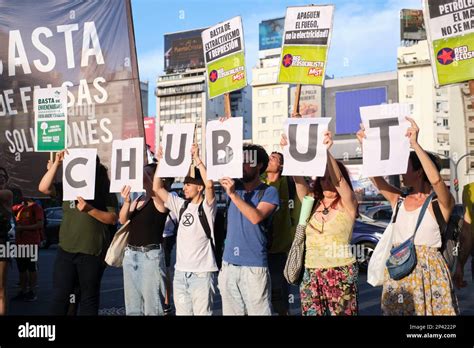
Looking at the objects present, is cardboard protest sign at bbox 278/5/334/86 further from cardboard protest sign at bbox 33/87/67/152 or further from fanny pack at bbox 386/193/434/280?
cardboard protest sign at bbox 33/87/67/152

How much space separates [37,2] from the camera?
5.88 m

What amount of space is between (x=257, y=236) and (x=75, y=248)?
154 cm

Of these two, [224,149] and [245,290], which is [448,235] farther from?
[224,149]

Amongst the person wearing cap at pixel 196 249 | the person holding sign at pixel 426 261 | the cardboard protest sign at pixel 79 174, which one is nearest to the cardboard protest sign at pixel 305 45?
the person wearing cap at pixel 196 249

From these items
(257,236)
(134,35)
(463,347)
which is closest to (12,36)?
(134,35)

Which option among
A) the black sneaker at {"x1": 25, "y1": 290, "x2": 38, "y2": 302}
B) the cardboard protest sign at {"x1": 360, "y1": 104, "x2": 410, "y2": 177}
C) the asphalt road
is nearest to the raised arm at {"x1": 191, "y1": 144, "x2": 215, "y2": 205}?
the cardboard protest sign at {"x1": 360, "y1": 104, "x2": 410, "y2": 177}

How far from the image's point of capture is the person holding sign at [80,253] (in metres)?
4.85

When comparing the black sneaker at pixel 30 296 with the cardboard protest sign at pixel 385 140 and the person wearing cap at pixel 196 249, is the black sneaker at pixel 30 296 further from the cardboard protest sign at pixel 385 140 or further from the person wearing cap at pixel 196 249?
the cardboard protest sign at pixel 385 140

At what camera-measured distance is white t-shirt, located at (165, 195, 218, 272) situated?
4703 millimetres

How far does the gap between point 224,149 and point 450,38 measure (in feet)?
6.28

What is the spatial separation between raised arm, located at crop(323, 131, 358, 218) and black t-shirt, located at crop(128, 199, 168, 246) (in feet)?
5.54

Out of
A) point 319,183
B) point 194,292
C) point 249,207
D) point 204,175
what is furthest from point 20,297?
point 319,183

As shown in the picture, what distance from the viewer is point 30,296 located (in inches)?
352

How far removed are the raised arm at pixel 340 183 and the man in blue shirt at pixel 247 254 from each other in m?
0.52
